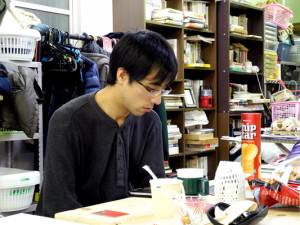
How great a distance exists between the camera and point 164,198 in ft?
3.57

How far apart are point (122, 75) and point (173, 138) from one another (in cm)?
258

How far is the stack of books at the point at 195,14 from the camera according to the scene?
4.23 meters

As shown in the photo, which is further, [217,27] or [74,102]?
[217,27]

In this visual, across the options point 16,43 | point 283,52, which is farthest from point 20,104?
point 283,52

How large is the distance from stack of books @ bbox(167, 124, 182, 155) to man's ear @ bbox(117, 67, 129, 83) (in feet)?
8.22

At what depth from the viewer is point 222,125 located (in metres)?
Result: 4.69

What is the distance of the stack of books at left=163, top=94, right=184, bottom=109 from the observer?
161 inches

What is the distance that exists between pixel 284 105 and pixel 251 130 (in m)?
2.64

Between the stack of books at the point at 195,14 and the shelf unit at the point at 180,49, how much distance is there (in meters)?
0.06

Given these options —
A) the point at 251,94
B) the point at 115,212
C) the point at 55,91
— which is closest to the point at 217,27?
the point at 251,94

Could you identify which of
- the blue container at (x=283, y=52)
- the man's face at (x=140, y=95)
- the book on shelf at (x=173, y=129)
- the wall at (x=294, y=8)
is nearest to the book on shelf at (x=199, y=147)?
the book on shelf at (x=173, y=129)

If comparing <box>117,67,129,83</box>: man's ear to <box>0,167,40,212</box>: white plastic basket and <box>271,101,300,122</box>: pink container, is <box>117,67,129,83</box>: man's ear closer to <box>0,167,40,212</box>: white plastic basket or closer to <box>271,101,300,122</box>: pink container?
<box>0,167,40,212</box>: white plastic basket

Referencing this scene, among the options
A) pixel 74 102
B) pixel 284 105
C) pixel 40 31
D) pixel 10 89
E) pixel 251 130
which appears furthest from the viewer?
pixel 284 105

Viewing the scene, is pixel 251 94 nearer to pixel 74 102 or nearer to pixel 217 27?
pixel 217 27
